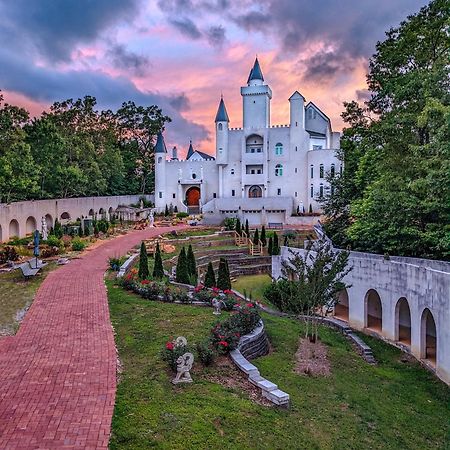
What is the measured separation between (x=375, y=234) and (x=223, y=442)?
46.4 ft

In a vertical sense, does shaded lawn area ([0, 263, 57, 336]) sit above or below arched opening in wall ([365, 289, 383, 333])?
above

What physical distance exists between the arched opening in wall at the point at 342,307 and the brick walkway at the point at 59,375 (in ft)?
35.5

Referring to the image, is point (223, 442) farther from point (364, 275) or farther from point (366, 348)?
point (364, 275)

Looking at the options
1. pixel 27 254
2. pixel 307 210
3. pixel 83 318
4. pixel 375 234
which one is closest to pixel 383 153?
pixel 375 234

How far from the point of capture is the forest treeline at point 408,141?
15.8m

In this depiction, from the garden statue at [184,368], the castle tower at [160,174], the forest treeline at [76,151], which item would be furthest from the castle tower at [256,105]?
the garden statue at [184,368]

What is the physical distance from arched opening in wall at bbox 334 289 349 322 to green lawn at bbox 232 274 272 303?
344 cm

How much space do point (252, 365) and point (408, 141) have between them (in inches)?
536

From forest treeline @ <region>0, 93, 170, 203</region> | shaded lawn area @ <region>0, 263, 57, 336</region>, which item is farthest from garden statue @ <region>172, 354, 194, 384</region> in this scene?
forest treeline @ <region>0, 93, 170, 203</region>

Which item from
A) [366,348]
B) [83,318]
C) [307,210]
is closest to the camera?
[83,318]

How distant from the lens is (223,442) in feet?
23.0

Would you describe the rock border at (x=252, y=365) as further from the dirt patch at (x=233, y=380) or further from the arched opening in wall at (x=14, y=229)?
the arched opening in wall at (x=14, y=229)

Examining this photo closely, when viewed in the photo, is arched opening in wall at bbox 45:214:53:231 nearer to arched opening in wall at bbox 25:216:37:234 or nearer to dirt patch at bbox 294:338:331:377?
arched opening in wall at bbox 25:216:37:234

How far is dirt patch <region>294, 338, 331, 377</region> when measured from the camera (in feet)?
37.6
